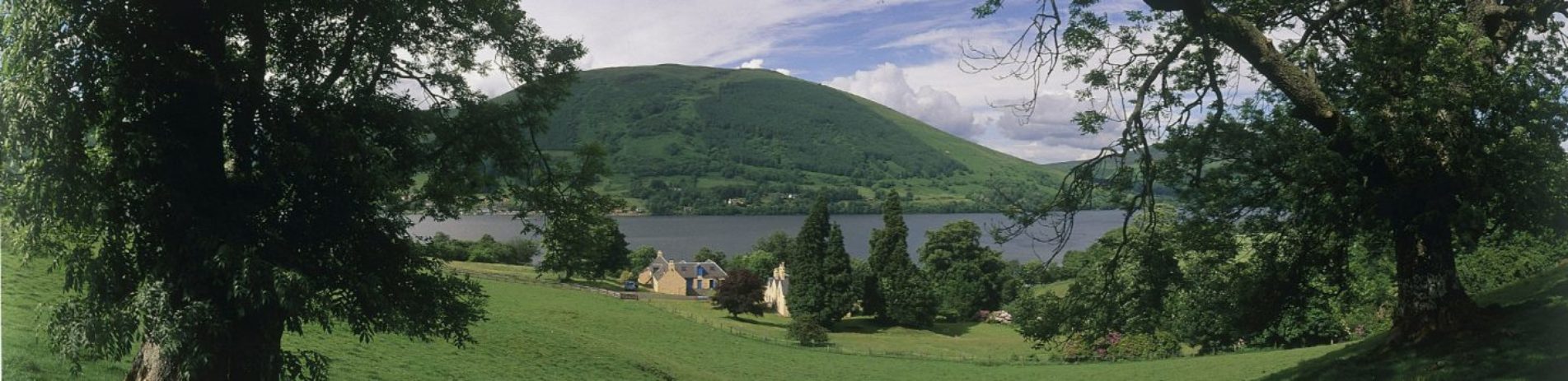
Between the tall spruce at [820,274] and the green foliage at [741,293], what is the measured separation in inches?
109

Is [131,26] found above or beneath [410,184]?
above

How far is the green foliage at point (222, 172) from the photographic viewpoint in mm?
7078

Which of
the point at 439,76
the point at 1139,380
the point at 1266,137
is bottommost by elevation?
the point at 1139,380

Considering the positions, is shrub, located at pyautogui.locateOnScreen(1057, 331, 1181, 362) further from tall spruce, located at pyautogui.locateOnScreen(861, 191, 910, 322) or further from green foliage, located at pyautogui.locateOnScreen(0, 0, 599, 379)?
green foliage, located at pyautogui.locateOnScreen(0, 0, 599, 379)

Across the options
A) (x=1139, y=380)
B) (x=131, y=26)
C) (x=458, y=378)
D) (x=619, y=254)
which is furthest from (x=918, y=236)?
(x=131, y=26)

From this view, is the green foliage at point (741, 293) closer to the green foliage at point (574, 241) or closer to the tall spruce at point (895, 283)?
the tall spruce at point (895, 283)

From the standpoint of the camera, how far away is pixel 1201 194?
1129cm

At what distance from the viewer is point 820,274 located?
5500 centimetres

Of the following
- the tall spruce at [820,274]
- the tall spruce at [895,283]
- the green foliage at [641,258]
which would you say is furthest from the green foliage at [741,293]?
the green foliage at [641,258]

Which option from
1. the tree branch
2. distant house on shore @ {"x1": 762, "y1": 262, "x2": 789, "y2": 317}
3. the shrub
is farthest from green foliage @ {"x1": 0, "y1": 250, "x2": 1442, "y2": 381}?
distant house on shore @ {"x1": 762, "y1": 262, "x2": 789, "y2": 317}

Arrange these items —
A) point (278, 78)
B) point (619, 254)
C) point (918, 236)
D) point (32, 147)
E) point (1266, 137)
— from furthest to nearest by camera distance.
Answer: point (918, 236) → point (619, 254) → point (1266, 137) → point (278, 78) → point (32, 147)

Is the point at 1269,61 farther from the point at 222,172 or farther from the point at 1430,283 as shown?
the point at 222,172

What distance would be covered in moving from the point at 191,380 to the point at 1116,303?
11.4 meters

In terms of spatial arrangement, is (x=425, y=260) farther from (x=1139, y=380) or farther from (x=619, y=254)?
(x=619, y=254)
